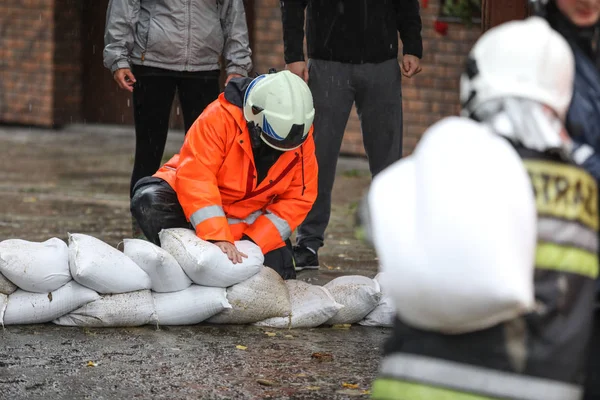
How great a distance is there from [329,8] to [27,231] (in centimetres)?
232

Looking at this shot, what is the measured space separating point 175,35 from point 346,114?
981 mm

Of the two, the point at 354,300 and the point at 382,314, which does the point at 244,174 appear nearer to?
the point at 354,300

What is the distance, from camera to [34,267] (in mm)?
4863

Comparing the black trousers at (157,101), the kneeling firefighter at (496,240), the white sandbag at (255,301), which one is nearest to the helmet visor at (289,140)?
the white sandbag at (255,301)

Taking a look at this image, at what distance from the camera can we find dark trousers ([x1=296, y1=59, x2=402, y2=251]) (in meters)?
6.14

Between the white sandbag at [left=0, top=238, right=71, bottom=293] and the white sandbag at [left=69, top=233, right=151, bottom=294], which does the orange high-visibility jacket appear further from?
the white sandbag at [left=0, top=238, right=71, bottom=293]

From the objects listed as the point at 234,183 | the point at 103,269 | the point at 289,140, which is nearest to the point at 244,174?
the point at 234,183

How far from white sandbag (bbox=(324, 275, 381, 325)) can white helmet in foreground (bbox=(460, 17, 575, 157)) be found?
2893mm

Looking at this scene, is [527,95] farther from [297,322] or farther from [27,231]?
[27,231]

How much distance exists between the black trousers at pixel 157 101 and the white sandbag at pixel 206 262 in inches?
48.9

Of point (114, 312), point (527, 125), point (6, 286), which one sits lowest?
point (114, 312)

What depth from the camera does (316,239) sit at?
624 centimetres

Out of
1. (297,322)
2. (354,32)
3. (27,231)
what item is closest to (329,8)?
(354,32)

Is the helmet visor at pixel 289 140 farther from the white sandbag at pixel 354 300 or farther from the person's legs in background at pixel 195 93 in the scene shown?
the person's legs in background at pixel 195 93
